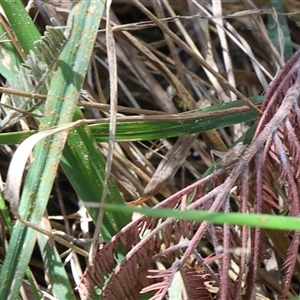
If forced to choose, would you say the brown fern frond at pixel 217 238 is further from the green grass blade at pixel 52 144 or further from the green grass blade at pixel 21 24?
the green grass blade at pixel 21 24

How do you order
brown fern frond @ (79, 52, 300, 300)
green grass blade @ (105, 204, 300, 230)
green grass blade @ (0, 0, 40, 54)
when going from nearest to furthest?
green grass blade @ (105, 204, 300, 230) < brown fern frond @ (79, 52, 300, 300) < green grass blade @ (0, 0, 40, 54)

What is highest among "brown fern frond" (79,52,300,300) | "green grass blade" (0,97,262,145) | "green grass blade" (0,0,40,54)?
"green grass blade" (0,0,40,54)

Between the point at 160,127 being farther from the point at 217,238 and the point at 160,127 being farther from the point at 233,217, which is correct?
the point at 233,217

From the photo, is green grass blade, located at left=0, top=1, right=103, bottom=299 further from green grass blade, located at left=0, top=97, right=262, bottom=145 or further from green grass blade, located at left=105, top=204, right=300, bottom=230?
green grass blade, located at left=105, top=204, right=300, bottom=230

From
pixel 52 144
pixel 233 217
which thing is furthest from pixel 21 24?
pixel 233 217

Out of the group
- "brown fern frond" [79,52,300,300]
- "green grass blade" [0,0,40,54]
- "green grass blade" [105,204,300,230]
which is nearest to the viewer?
"green grass blade" [105,204,300,230]

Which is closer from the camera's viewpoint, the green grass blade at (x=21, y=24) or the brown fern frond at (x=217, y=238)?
the brown fern frond at (x=217, y=238)

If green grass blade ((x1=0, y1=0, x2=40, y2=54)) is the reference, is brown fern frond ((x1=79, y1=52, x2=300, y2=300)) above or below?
below

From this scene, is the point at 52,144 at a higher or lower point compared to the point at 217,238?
higher

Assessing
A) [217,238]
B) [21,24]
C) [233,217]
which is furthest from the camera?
[21,24]

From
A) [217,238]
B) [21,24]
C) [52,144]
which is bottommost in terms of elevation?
[217,238]

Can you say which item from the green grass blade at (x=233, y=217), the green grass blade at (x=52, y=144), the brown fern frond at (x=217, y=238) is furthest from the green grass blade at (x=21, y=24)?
A: the green grass blade at (x=233, y=217)

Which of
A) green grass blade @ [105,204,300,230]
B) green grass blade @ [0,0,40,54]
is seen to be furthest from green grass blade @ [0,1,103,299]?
green grass blade @ [105,204,300,230]
